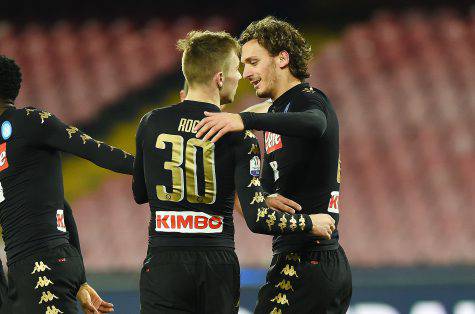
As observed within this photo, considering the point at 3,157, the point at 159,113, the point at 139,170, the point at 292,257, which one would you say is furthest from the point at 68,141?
the point at 292,257

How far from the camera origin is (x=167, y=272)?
349 cm

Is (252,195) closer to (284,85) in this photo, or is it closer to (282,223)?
(282,223)

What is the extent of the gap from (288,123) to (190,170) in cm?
48

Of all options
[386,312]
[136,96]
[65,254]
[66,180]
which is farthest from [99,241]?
[65,254]

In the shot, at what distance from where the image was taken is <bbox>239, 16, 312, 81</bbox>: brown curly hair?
13.7ft

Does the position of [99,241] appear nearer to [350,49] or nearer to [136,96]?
[136,96]

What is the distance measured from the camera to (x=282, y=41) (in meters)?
4.16

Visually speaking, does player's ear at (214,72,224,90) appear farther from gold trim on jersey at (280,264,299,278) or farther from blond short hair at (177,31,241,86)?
gold trim on jersey at (280,264,299,278)

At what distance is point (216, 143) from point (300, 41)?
0.93 meters

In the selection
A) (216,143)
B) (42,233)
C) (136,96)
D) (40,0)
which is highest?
(40,0)

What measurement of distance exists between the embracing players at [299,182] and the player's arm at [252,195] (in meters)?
0.24

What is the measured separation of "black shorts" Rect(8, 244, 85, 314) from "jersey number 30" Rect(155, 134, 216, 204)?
0.65 meters

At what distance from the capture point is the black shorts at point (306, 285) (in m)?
3.90

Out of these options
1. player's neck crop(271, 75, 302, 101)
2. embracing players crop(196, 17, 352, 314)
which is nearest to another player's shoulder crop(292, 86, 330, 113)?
embracing players crop(196, 17, 352, 314)
